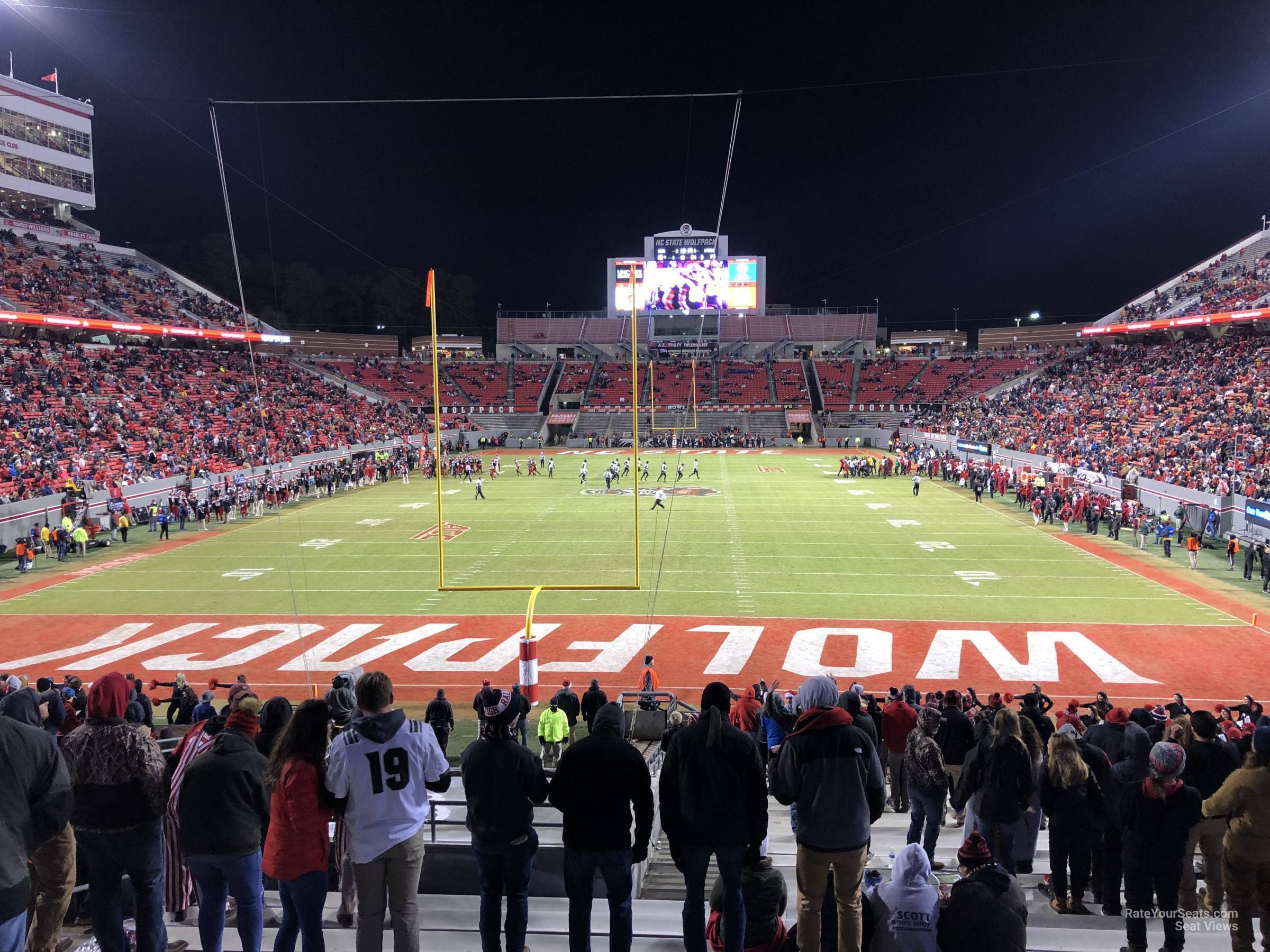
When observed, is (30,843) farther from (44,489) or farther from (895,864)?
(44,489)

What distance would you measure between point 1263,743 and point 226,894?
4.99 metres

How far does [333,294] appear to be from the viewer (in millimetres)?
96188

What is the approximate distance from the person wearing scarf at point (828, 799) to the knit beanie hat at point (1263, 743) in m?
1.93

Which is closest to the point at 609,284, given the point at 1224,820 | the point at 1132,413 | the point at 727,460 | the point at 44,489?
the point at 727,460

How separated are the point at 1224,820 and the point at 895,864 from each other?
2533mm

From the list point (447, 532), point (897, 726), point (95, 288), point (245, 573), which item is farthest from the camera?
point (95, 288)

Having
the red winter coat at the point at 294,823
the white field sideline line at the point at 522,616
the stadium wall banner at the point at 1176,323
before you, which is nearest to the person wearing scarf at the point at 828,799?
the red winter coat at the point at 294,823

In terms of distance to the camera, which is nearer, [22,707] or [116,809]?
[116,809]

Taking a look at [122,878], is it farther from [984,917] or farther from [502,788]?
[984,917]

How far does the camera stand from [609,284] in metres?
67.2

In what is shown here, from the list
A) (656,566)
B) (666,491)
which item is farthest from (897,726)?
(666,491)

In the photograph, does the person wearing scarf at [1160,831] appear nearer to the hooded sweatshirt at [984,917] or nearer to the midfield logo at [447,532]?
the hooded sweatshirt at [984,917]

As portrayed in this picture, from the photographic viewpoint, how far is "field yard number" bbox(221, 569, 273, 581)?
1973 cm

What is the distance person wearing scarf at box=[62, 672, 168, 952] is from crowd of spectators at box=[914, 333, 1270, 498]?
24.5 metres
